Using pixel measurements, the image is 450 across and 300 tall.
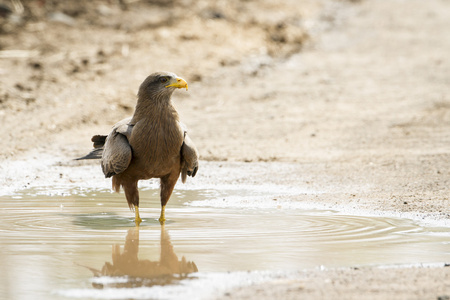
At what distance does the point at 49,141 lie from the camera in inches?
441

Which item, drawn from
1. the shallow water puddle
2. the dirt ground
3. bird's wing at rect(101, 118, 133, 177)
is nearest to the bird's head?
bird's wing at rect(101, 118, 133, 177)

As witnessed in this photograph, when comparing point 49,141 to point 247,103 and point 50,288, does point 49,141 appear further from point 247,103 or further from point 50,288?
point 50,288

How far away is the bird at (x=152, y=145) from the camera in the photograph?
6891 millimetres

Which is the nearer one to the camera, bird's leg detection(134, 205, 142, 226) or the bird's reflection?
the bird's reflection

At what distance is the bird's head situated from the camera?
278 inches

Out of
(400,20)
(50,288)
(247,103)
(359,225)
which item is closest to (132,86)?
(247,103)

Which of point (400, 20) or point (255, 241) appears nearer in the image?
point (255, 241)

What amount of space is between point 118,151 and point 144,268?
1.84m

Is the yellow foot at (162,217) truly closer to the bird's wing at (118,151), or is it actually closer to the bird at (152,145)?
the bird at (152,145)

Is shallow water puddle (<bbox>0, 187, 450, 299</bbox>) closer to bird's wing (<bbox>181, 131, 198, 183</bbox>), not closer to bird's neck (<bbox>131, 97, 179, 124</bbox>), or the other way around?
bird's wing (<bbox>181, 131, 198, 183</bbox>)

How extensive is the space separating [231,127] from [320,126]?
59.3 inches

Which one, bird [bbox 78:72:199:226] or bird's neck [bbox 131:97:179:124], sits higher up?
bird's neck [bbox 131:97:179:124]

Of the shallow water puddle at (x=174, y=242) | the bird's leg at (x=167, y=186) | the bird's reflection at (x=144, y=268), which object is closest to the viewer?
the bird's reflection at (x=144, y=268)

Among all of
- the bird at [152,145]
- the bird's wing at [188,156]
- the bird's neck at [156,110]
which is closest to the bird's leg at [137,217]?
the bird at [152,145]
